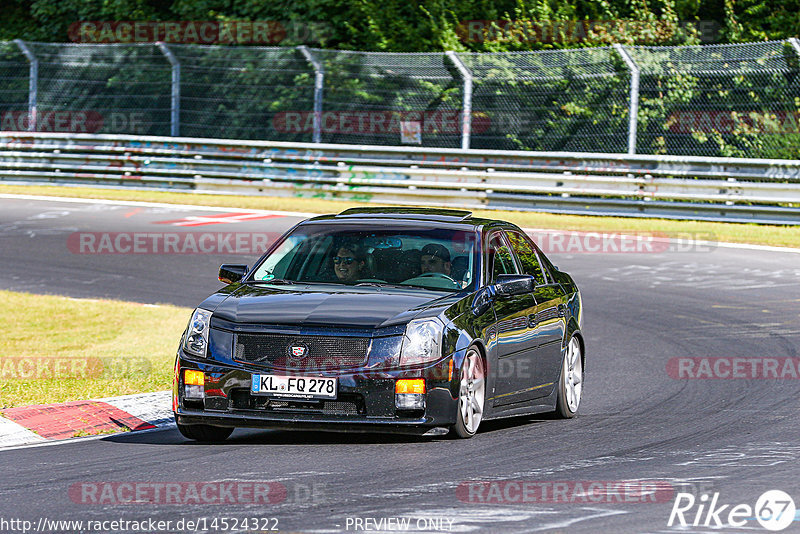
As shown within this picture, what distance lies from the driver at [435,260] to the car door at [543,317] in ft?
2.37

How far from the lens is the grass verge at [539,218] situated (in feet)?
67.1

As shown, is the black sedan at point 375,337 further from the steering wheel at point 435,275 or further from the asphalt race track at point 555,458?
the asphalt race track at point 555,458

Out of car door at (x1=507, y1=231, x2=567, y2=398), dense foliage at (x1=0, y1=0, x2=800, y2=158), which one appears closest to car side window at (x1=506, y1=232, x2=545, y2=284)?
car door at (x1=507, y1=231, x2=567, y2=398)

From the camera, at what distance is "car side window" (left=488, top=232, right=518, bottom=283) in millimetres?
8931

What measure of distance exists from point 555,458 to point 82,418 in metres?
3.27

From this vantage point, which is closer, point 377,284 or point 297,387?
point 297,387

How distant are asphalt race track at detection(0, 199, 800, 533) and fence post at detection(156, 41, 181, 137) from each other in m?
15.5

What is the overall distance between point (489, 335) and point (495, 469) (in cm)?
142

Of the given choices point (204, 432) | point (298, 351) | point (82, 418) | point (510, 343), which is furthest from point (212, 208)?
point (298, 351)

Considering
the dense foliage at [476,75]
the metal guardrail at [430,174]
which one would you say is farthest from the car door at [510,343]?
the dense foliage at [476,75]

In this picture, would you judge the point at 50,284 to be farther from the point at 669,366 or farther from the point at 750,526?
the point at 750,526

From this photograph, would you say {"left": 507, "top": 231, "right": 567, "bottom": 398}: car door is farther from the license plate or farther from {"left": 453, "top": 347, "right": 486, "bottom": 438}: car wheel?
the license plate

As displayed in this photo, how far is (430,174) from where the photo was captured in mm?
24438

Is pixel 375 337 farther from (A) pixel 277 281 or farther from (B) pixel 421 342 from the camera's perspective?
(A) pixel 277 281
